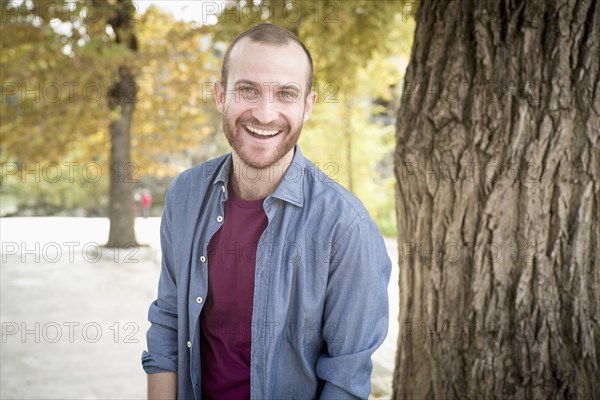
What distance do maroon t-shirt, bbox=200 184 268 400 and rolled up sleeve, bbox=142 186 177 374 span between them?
0.54 ft

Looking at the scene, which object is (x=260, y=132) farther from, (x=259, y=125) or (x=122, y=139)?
(x=122, y=139)

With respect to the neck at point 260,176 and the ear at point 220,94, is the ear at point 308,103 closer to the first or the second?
the neck at point 260,176

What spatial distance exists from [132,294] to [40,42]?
5699 mm

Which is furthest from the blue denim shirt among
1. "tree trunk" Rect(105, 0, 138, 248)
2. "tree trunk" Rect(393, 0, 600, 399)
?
"tree trunk" Rect(105, 0, 138, 248)

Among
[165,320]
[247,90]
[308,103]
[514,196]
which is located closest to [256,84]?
[247,90]

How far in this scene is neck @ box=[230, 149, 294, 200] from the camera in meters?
2.42

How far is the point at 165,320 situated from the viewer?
2.52 meters

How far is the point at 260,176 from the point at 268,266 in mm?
364

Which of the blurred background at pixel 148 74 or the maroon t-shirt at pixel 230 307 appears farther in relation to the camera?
the blurred background at pixel 148 74

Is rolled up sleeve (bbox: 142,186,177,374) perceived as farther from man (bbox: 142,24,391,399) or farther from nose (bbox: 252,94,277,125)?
nose (bbox: 252,94,277,125)

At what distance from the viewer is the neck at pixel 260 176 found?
2420 millimetres

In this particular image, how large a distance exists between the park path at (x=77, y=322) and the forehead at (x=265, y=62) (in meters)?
3.79

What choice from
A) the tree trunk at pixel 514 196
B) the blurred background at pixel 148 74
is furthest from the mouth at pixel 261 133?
the blurred background at pixel 148 74

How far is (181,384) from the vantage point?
2430mm
